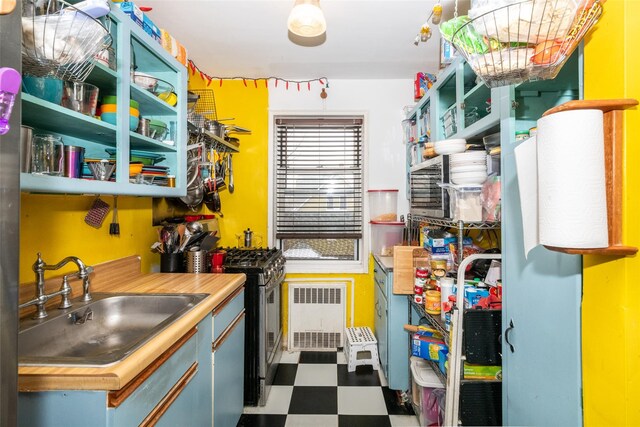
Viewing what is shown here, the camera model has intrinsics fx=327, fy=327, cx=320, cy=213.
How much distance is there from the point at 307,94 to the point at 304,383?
2531mm

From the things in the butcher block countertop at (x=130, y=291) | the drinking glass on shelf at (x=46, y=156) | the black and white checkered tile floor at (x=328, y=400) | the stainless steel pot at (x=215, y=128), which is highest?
the stainless steel pot at (x=215, y=128)

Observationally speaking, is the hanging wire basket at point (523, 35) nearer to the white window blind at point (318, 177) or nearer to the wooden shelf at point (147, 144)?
the wooden shelf at point (147, 144)

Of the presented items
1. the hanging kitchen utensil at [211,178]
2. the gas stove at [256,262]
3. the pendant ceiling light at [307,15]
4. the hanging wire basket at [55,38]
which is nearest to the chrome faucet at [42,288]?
the hanging wire basket at [55,38]

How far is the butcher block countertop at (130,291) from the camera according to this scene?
34.0 inches

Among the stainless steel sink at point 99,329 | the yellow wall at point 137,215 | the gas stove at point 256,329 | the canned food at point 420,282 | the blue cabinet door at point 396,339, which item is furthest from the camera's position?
the blue cabinet door at point 396,339

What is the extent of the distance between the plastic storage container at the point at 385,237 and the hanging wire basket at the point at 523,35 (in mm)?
2094

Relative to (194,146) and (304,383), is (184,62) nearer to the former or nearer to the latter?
(194,146)

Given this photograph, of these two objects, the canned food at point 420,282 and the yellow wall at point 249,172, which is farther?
the yellow wall at point 249,172

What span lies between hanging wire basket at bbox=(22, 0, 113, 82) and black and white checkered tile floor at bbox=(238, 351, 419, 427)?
2088 mm

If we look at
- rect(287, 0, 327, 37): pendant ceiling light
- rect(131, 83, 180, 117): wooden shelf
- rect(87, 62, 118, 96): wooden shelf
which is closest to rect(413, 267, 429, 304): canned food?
rect(287, 0, 327, 37): pendant ceiling light

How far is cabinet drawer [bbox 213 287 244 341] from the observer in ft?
5.29

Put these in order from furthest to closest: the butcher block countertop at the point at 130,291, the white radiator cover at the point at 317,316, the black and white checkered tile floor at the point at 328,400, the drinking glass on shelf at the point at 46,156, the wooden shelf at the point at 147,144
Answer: the white radiator cover at the point at 317,316
the black and white checkered tile floor at the point at 328,400
the wooden shelf at the point at 147,144
the drinking glass on shelf at the point at 46,156
the butcher block countertop at the point at 130,291

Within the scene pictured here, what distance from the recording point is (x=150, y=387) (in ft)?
3.35

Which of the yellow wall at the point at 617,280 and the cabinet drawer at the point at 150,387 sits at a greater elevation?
the yellow wall at the point at 617,280
